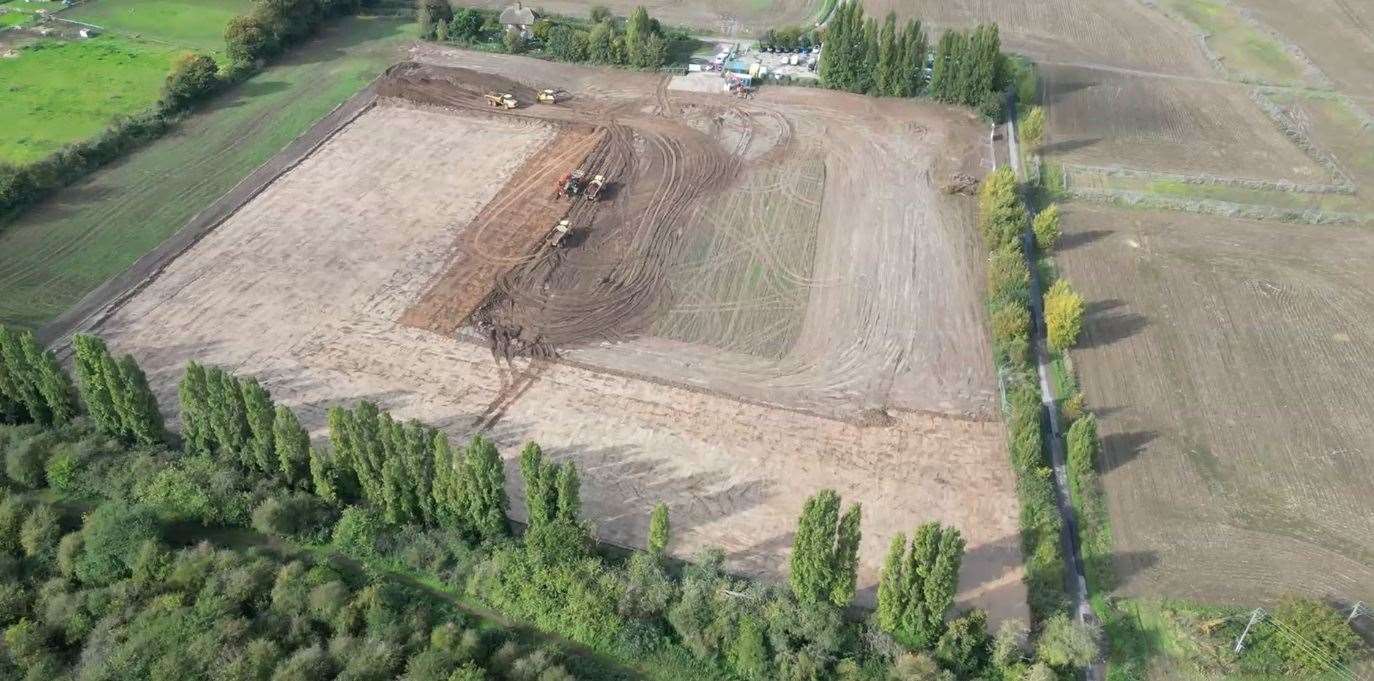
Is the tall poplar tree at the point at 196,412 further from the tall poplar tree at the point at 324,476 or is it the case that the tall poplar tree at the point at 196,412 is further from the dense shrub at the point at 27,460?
the dense shrub at the point at 27,460

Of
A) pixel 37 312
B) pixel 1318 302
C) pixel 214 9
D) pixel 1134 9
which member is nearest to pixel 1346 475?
pixel 1318 302

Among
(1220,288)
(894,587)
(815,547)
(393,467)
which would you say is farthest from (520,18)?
(894,587)

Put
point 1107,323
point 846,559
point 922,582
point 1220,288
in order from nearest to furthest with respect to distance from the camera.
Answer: point 922,582 → point 846,559 → point 1107,323 → point 1220,288

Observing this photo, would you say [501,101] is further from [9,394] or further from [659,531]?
[659,531]

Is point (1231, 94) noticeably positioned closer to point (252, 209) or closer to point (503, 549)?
point (503, 549)

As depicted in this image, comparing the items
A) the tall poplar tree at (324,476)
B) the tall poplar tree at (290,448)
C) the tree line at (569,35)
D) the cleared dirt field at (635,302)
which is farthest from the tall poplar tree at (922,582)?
the tree line at (569,35)

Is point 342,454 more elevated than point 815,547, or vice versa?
point 815,547

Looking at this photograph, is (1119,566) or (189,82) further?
(189,82)
